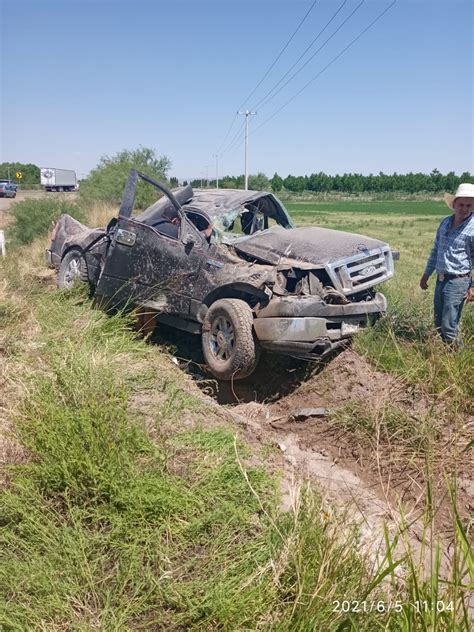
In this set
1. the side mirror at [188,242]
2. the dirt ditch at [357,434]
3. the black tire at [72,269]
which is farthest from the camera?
the black tire at [72,269]

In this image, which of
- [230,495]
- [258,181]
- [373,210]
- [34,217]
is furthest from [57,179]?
[230,495]

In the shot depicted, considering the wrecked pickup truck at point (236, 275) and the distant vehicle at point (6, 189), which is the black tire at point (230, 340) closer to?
the wrecked pickup truck at point (236, 275)

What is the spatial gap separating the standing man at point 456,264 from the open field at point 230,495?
30 cm

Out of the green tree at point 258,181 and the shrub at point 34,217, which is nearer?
the shrub at point 34,217

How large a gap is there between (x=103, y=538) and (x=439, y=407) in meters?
2.91

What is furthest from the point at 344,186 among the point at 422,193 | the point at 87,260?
the point at 87,260

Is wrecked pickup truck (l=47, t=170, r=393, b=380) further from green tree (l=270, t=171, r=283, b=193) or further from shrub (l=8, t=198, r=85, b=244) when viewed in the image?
green tree (l=270, t=171, r=283, b=193)

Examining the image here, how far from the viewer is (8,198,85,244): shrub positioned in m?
12.7

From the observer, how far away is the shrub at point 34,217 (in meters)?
12.7


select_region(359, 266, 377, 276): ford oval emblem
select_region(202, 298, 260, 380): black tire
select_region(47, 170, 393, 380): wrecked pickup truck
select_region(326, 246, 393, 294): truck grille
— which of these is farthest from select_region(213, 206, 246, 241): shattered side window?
select_region(359, 266, 377, 276): ford oval emblem

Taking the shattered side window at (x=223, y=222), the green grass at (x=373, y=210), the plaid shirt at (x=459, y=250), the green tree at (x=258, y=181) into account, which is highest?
the green tree at (x=258, y=181)

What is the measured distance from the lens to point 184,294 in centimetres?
555

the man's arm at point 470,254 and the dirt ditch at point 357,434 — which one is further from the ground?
the man's arm at point 470,254

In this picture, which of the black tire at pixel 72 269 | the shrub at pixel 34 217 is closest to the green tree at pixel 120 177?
the shrub at pixel 34 217
